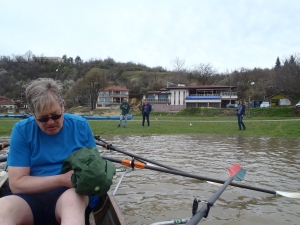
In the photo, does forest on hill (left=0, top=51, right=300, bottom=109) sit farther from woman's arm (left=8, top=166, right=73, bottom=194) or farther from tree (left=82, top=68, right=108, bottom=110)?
woman's arm (left=8, top=166, right=73, bottom=194)

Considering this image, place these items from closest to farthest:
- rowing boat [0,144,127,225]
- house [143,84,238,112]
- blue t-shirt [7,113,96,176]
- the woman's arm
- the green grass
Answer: the woman's arm < blue t-shirt [7,113,96,176] < rowing boat [0,144,127,225] < the green grass < house [143,84,238,112]

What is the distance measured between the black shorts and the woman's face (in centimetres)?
56

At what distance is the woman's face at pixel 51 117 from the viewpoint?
8.36 feet

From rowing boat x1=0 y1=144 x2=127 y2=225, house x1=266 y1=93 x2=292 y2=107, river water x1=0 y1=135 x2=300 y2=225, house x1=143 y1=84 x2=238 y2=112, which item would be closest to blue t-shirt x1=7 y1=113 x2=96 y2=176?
rowing boat x1=0 y1=144 x2=127 y2=225

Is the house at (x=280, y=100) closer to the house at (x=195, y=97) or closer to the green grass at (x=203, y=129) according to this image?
the house at (x=195, y=97)

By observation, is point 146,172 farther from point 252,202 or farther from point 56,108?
point 56,108

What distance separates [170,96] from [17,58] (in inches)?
3010

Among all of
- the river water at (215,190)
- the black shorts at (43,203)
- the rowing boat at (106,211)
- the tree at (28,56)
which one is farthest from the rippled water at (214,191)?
the tree at (28,56)

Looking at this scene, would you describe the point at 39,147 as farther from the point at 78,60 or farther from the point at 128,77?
the point at 78,60

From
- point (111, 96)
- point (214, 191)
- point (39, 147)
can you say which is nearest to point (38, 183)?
point (39, 147)

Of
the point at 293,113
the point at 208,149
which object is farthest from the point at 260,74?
the point at 208,149

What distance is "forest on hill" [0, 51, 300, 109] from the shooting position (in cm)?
6419

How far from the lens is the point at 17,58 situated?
11462cm

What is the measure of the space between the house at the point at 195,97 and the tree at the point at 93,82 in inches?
625
